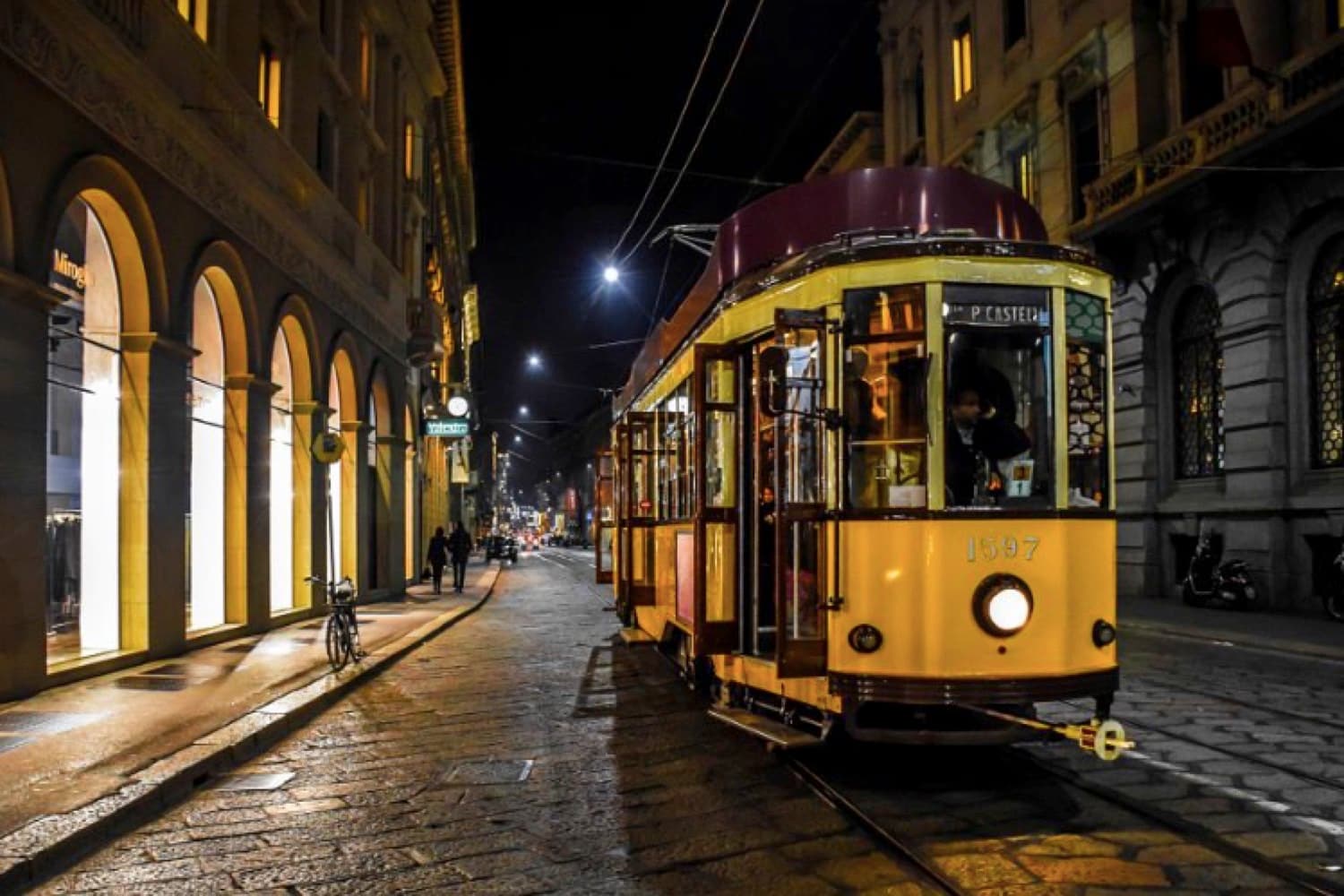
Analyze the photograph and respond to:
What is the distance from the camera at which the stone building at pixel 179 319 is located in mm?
9273

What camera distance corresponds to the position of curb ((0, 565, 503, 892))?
520 centimetres

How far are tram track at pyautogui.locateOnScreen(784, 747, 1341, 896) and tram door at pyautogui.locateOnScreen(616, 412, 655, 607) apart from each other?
430cm

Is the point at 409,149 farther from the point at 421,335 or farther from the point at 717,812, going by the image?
the point at 717,812

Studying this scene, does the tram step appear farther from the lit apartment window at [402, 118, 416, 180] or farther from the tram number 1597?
the lit apartment window at [402, 118, 416, 180]

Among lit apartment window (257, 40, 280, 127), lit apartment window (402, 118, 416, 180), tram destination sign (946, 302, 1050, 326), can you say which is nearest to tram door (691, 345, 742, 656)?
tram destination sign (946, 302, 1050, 326)

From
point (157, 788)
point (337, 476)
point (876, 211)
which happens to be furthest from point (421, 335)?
point (157, 788)

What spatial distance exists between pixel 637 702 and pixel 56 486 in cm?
613

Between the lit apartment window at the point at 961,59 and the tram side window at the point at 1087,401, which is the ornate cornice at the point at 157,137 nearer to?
the tram side window at the point at 1087,401

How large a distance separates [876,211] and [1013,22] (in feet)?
75.4

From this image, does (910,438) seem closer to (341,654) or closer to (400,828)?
(400,828)

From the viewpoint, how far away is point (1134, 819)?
5652 mm

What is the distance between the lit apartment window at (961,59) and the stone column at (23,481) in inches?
1024

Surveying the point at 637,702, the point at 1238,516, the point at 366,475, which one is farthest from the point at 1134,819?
the point at 366,475

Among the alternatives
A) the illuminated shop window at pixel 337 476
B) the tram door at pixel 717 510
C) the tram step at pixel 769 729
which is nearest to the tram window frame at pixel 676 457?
the tram door at pixel 717 510
